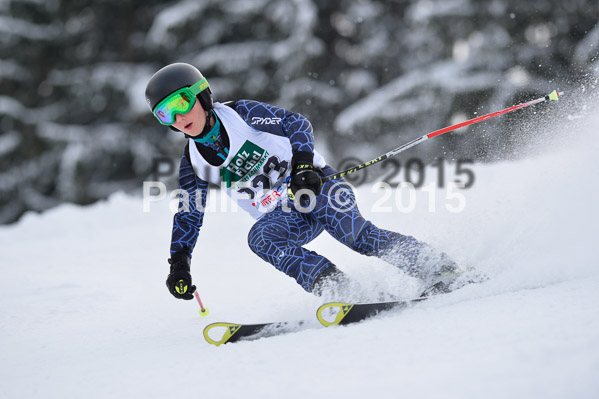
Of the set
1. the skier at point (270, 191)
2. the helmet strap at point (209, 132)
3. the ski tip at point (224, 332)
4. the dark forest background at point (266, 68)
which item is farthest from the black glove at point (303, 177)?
the dark forest background at point (266, 68)

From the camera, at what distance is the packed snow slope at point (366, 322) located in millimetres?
1708

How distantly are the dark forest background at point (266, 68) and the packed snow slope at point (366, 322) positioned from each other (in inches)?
239

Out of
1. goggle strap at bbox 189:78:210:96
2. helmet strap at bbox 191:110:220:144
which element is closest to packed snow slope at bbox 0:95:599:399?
helmet strap at bbox 191:110:220:144

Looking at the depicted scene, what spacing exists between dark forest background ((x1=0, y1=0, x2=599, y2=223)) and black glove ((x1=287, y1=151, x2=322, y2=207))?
7.47 metres

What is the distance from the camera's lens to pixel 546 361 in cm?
161

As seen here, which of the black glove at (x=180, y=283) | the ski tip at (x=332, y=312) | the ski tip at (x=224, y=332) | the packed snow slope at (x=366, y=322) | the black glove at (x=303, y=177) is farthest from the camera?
the black glove at (x=180, y=283)

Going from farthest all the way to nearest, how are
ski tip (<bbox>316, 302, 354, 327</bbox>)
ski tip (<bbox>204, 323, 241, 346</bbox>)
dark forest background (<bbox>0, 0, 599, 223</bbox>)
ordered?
1. dark forest background (<bbox>0, 0, 599, 223</bbox>)
2. ski tip (<bbox>204, 323, 241, 346</bbox>)
3. ski tip (<bbox>316, 302, 354, 327</bbox>)

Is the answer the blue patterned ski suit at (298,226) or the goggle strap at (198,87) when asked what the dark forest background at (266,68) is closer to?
the blue patterned ski suit at (298,226)

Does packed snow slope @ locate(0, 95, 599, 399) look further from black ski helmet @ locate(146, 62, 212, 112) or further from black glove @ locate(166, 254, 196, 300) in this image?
black ski helmet @ locate(146, 62, 212, 112)

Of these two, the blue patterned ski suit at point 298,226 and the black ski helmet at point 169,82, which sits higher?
the black ski helmet at point 169,82

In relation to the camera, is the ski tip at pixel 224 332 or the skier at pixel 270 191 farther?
the skier at pixel 270 191

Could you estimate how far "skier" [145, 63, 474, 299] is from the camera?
264 cm

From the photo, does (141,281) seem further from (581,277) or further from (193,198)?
(581,277)

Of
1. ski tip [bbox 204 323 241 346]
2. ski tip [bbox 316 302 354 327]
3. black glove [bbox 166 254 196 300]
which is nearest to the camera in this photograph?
ski tip [bbox 316 302 354 327]
